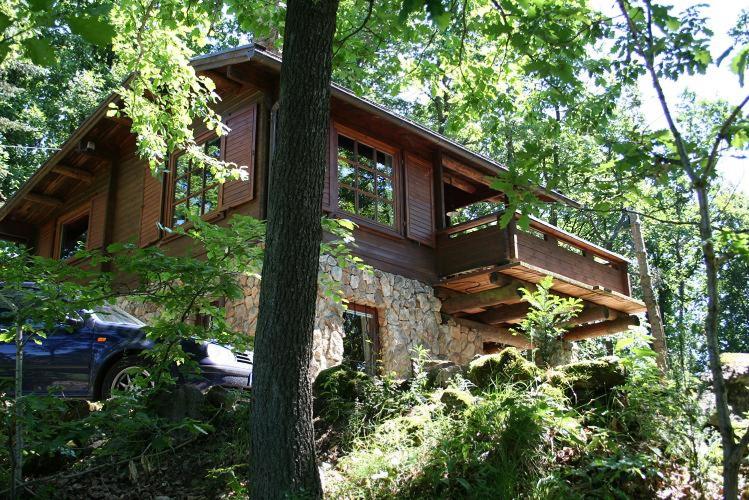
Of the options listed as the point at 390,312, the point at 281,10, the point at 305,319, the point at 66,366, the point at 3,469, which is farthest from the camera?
the point at 390,312

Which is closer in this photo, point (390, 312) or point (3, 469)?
point (3, 469)

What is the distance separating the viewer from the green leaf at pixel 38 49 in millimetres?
2473

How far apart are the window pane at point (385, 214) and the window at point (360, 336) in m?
1.72

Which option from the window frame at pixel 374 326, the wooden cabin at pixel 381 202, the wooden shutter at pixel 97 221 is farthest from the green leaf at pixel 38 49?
the wooden shutter at pixel 97 221

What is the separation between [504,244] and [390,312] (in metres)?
2.25

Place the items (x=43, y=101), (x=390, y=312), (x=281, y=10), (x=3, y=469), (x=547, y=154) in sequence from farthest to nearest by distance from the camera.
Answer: (x=43, y=101) < (x=390, y=312) < (x=281, y=10) < (x=3, y=469) < (x=547, y=154)

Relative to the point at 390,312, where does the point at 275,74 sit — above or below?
above

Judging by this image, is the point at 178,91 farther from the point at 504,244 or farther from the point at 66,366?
the point at 504,244

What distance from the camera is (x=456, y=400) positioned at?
Result: 5.73 metres

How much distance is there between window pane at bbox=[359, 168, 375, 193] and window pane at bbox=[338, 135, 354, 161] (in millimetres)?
333

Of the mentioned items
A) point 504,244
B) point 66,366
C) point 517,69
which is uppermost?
point 517,69

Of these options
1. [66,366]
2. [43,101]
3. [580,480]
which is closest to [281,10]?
[66,366]

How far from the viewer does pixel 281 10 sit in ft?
23.4

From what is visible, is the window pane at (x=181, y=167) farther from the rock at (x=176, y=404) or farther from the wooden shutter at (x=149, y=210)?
the rock at (x=176, y=404)
